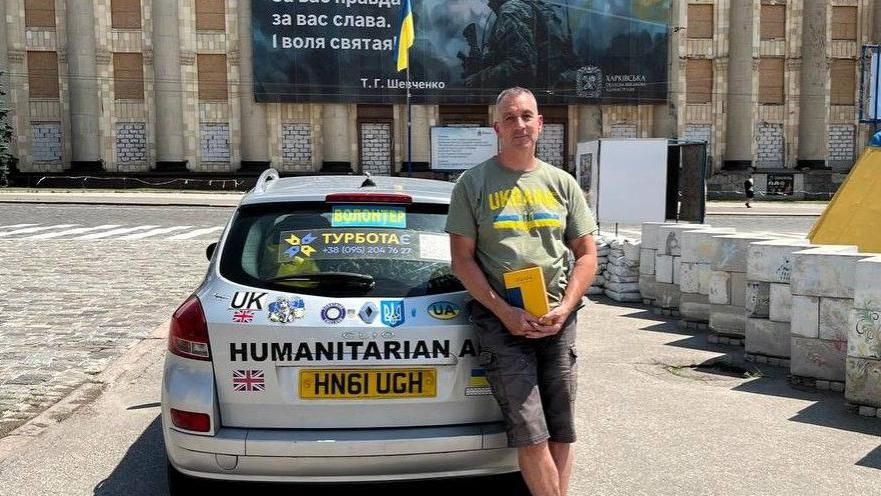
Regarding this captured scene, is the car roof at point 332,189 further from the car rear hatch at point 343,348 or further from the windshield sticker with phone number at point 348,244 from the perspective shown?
the car rear hatch at point 343,348

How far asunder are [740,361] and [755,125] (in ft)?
150

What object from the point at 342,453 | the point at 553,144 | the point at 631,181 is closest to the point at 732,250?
the point at 342,453

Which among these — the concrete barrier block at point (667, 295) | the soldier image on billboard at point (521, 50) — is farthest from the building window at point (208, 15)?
the concrete barrier block at point (667, 295)

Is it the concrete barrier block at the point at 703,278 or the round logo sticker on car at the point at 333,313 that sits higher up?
the round logo sticker on car at the point at 333,313

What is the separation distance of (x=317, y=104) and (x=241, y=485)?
44.6 metres

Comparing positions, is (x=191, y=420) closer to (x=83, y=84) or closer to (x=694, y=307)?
(x=694, y=307)

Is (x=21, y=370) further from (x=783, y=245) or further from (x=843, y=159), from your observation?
(x=843, y=159)

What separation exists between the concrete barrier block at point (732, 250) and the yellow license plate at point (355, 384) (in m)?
5.53

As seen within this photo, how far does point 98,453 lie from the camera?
16.5 ft

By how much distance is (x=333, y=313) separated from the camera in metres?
3.55

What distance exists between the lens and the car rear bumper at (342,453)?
134 inches

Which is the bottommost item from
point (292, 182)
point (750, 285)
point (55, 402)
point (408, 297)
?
point (55, 402)

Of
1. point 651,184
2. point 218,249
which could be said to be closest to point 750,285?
point 218,249

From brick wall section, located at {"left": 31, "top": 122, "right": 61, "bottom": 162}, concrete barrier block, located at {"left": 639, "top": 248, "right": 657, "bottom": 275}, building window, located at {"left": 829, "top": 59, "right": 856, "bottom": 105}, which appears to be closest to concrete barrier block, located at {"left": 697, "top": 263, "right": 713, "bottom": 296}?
concrete barrier block, located at {"left": 639, "top": 248, "right": 657, "bottom": 275}
